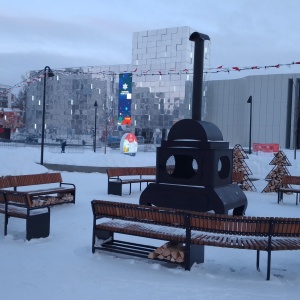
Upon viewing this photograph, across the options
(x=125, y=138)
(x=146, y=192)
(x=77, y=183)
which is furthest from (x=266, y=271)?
(x=125, y=138)

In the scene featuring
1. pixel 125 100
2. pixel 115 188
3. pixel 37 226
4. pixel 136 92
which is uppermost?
pixel 136 92

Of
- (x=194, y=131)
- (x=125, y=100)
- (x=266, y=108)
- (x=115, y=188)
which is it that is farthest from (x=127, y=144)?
(x=125, y=100)

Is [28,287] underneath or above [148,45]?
underneath

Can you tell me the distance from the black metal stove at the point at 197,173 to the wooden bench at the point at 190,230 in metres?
1.93

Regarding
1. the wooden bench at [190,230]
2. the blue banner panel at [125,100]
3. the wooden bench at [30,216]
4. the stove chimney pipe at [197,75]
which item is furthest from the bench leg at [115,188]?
the blue banner panel at [125,100]

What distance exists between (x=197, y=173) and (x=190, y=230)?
Result: 113 inches

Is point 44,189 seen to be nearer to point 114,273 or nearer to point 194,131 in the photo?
point 194,131

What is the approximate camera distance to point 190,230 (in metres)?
6.25

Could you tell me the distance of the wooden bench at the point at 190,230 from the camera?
19.7 ft

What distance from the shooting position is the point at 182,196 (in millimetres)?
9070

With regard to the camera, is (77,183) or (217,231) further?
(77,183)

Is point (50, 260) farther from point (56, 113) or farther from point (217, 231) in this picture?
point (56, 113)

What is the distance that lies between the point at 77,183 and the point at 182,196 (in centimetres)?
824

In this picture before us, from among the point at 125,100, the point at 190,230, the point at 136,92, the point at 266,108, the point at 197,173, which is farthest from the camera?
the point at 136,92
